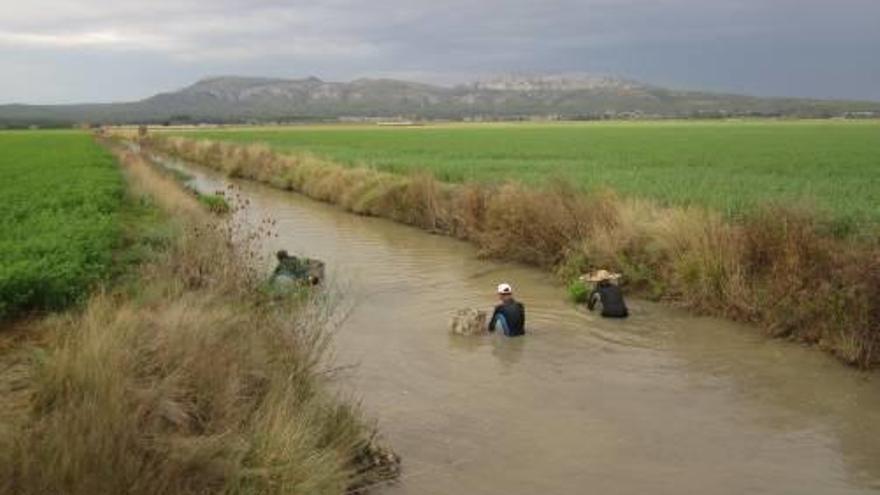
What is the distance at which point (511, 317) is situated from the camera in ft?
44.3

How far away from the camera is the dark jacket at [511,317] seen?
13.5m

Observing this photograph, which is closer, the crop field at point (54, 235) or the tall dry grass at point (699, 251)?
the crop field at point (54, 235)

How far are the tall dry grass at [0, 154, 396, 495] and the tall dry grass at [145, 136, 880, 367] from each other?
7402 mm

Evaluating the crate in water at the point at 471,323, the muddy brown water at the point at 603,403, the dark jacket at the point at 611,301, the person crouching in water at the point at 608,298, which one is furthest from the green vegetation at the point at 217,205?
the dark jacket at the point at 611,301

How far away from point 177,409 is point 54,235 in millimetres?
9337

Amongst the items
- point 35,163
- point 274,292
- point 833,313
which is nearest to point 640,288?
point 833,313

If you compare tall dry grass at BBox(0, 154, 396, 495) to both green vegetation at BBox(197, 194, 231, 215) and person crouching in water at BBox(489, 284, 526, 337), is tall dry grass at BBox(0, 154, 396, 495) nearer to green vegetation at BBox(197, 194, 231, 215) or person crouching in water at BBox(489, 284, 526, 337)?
person crouching in water at BBox(489, 284, 526, 337)

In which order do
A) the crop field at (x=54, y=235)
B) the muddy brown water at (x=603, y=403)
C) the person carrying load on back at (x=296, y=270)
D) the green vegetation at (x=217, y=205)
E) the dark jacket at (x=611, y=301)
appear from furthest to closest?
1. the green vegetation at (x=217, y=205)
2. the dark jacket at (x=611, y=301)
3. the person carrying load on back at (x=296, y=270)
4. the crop field at (x=54, y=235)
5. the muddy brown water at (x=603, y=403)

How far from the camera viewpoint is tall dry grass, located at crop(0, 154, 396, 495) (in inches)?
210

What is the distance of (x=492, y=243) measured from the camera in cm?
2117

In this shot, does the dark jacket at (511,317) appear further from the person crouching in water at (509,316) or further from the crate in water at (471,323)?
the crate in water at (471,323)

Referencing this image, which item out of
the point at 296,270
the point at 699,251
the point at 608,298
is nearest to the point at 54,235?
the point at 296,270

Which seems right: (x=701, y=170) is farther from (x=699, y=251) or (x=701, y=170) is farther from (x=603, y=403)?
(x=603, y=403)

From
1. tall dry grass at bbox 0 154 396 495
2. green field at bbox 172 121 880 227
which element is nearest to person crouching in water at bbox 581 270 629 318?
green field at bbox 172 121 880 227
